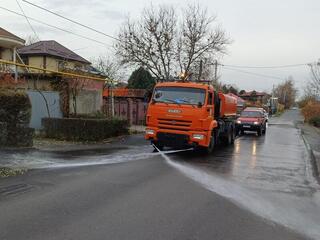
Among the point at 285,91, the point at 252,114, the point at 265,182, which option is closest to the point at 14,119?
the point at 265,182

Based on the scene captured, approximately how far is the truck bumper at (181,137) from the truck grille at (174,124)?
0.15 metres

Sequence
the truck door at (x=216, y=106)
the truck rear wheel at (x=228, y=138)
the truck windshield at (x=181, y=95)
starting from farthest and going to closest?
the truck rear wheel at (x=228, y=138), the truck door at (x=216, y=106), the truck windshield at (x=181, y=95)

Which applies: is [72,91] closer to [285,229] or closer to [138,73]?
[285,229]

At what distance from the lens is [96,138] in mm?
20219

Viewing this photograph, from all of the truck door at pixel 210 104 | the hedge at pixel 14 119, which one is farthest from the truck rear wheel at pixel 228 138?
the hedge at pixel 14 119

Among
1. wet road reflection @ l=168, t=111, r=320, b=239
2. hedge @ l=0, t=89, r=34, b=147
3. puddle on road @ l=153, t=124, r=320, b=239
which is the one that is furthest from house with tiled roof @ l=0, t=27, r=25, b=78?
wet road reflection @ l=168, t=111, r=320, b=239

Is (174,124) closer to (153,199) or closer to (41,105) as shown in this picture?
(153,199)

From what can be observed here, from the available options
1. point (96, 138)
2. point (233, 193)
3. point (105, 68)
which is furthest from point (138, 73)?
point (233, 193)

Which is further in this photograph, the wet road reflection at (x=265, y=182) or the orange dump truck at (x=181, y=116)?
the orange dump truck at (x=181, y=116)

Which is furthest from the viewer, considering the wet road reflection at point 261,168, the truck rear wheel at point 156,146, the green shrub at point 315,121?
the green shrub at point 315,121

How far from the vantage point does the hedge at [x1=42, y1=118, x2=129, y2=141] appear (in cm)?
1984

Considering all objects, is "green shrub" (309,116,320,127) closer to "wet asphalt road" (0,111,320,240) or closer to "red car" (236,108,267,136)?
"red car" (236,108,267,136)

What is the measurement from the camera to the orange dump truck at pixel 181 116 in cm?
1616

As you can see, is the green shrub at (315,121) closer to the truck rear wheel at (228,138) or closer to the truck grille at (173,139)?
the truck rear wheel at (228,138)
